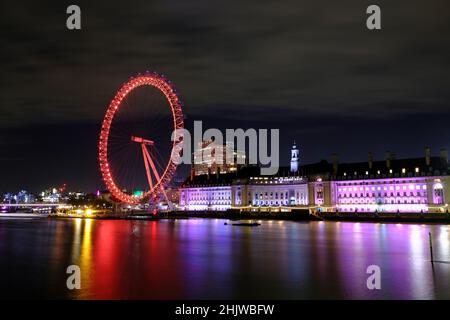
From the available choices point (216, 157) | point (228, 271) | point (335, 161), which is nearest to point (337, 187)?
point (335, 161)

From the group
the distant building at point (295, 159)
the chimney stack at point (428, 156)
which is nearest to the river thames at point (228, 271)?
the chimney stack at point (428, 156)

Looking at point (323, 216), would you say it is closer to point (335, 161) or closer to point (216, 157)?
point (335, 161)

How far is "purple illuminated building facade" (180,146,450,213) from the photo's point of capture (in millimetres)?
90688

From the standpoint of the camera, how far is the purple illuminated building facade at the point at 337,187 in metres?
90.7

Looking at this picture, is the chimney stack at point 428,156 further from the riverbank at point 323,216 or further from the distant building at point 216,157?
the distant building at point 216,157

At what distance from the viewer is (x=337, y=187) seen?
106188 millimetres

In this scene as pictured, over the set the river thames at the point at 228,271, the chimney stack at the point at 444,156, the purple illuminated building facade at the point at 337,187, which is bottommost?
the river thames at the point at 228,271

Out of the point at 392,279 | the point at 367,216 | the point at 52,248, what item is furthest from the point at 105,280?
the point at 367,216

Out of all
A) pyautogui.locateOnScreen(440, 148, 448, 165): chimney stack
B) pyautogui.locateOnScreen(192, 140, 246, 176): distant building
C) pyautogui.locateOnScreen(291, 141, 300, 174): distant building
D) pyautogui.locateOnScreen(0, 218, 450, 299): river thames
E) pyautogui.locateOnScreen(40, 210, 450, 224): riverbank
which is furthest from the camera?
pyautogui.locateOnScreen(192, 140, 246, 176): distant building

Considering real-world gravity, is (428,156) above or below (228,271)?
above

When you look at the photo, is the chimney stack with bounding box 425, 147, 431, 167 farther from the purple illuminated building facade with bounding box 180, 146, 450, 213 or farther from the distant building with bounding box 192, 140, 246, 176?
the distant building with bounding box 192, 140, 246, 176

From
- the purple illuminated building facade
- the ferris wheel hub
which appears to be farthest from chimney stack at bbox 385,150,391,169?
the ferris wheel hub
